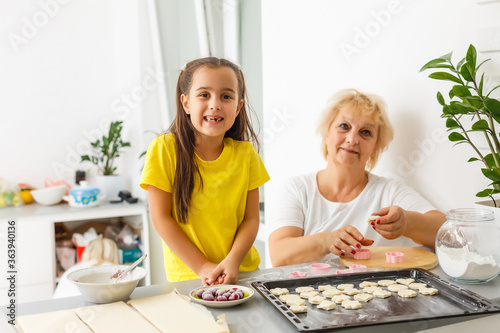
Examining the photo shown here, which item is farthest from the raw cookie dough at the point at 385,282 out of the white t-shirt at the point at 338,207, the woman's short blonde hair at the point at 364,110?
the woman's short blonde hair at the point at 364,110

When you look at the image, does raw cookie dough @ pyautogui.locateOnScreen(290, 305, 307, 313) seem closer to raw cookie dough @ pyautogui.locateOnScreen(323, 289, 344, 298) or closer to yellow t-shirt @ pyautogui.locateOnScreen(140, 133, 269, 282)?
raw cookie dough @ pyautogui.locateOnScreen(323, 289, 344, 298)

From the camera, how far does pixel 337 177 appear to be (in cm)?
200

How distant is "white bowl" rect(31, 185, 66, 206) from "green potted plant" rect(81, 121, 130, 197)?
0.28 m

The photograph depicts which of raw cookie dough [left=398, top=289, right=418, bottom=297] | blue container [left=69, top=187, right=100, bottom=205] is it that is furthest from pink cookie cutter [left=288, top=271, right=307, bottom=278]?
blue container [left=69, top=187, right=100, bottom=205]

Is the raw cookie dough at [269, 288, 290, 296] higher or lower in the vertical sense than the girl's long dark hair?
lower

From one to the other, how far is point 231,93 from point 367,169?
868 millimetres

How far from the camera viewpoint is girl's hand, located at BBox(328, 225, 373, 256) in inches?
58.7

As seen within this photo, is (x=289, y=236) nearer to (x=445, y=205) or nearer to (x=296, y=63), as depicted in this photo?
(x=445, y=205)

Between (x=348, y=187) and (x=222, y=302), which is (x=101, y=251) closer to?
(x=348, y=187)

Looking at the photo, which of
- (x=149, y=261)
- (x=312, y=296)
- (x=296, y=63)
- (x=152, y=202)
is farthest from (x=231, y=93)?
(x=149, y=261)

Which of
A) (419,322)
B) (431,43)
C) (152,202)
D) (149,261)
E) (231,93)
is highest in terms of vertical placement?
(431,43)

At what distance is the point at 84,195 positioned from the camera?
3.22 m

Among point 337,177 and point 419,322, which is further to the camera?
point 337,177

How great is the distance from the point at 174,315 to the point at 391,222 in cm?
83
